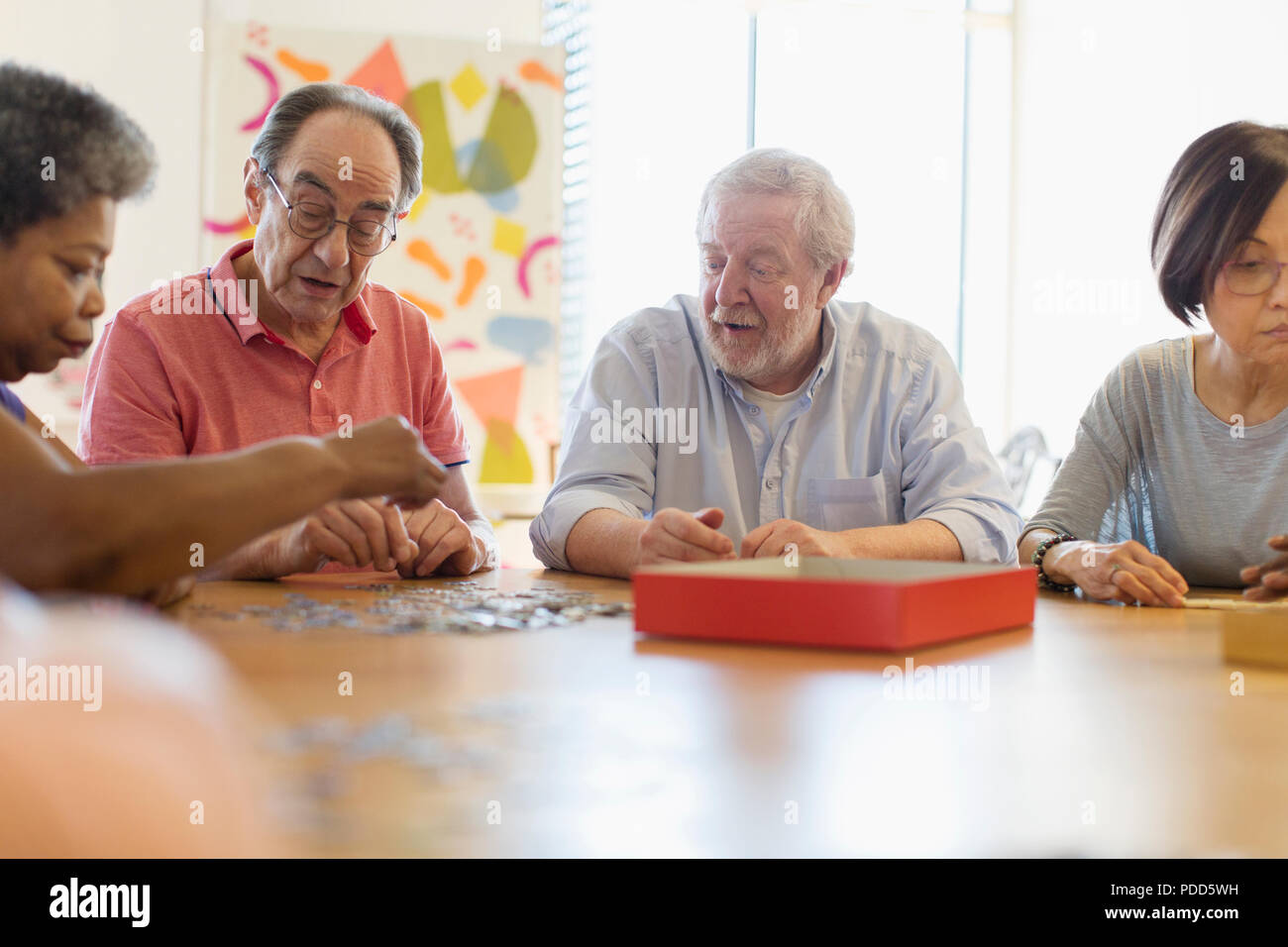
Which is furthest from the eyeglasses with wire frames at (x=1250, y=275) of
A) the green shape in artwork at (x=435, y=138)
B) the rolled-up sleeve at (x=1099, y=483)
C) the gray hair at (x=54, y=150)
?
the green shape in artwork at (x=435, y=138)

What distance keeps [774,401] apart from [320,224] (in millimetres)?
919

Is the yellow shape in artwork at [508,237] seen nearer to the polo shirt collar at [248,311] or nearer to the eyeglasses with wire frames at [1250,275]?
the polo shirt collar at [248,311]

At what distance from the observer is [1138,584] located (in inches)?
63.6

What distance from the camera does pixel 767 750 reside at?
0.76 m

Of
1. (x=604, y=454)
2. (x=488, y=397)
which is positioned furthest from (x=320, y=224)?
(x=488, y=397)

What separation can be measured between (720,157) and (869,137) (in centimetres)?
87

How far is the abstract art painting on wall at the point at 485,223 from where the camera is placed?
16.6 ft

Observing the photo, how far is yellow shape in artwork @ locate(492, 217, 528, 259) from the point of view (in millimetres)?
5105

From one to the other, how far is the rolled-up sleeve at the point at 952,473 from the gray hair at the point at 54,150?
1.38 meters

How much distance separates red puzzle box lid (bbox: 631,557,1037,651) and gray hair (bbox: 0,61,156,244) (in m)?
0.67

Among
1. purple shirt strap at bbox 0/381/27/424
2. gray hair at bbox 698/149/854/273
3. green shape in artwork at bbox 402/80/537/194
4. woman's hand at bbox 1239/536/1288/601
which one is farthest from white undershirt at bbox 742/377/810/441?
green shape in artwork at bbox 402/80/537/194

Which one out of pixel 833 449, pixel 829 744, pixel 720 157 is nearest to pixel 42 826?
pixel 829 744

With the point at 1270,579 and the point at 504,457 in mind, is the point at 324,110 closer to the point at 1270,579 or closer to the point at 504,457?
the point at 1270,579
